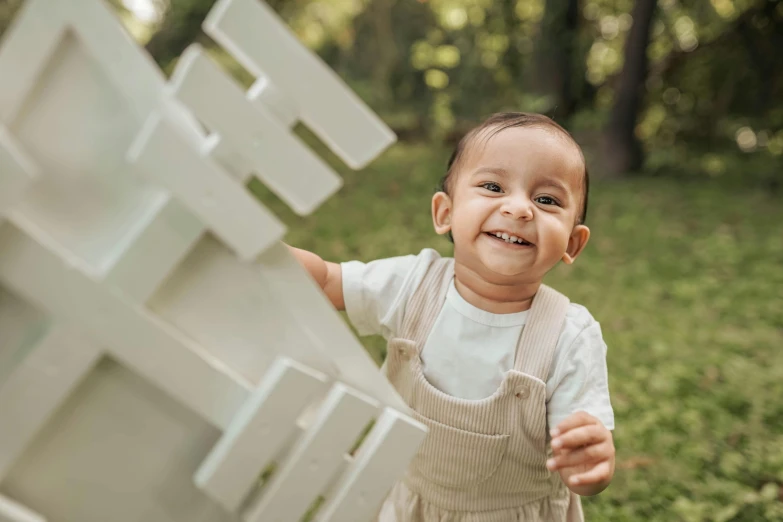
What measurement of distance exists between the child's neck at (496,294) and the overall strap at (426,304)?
0.06 metres

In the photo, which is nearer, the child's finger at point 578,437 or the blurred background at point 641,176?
the child's finger at point 578,437

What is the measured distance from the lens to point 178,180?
88 cm

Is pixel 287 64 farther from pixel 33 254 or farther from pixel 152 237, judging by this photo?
pixel 33 254

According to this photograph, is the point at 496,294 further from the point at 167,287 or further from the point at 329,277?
the point at 167,287

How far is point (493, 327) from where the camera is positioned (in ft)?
4.66

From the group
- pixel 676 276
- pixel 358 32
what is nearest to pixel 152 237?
pixel 676 276

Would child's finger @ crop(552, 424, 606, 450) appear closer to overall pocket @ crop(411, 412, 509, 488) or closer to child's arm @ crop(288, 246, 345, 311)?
overall pocket @ crop(411, 412, 509, 488)

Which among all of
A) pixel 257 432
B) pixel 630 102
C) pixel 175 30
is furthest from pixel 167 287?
pixel 175 30

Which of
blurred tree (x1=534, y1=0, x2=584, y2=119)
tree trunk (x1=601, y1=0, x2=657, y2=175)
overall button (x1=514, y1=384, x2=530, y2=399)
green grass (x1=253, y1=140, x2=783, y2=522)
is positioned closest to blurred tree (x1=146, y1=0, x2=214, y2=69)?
green grass (x1=253, y1=140, x2=783, y2=522)

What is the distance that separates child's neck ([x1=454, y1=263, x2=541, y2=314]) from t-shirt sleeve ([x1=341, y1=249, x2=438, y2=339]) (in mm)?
120

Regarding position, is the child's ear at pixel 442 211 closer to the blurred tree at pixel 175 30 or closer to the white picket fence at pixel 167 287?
the white picket fence at pixel 167 287

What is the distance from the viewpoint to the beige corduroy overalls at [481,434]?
1.35 metres

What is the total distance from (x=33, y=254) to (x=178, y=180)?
0.65 feet

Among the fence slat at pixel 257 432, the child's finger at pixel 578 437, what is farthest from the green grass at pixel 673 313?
the fence slat at pixel 257 432
